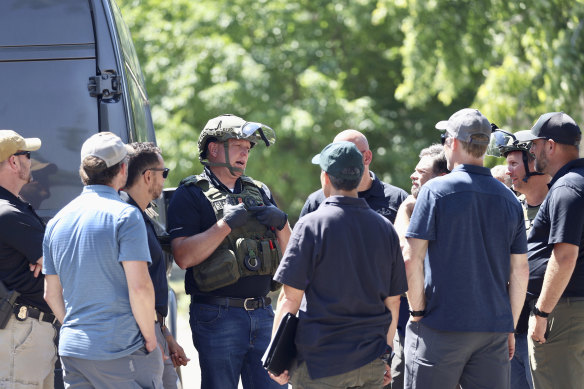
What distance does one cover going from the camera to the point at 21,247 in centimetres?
370

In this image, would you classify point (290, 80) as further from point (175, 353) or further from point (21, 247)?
point (21, 247)

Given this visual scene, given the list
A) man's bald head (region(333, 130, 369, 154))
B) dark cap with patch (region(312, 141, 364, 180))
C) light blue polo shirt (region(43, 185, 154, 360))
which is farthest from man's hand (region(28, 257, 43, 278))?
man's bald head (region(333, 130, 369, 154))

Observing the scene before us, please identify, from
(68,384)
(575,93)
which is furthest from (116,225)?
(575,93)

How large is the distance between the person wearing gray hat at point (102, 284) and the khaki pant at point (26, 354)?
0.31 m

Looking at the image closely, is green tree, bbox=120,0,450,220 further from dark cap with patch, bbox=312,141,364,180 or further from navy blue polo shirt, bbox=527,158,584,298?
dark cap with patch, bbox=312,141,364,180

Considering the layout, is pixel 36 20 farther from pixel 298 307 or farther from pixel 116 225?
pixel 298 307

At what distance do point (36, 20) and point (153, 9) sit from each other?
15.2 meters

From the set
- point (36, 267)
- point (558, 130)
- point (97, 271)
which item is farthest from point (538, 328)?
point (36, 267)

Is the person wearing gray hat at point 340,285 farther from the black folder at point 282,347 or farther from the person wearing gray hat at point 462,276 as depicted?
the person wearing gray hat at point 462,276

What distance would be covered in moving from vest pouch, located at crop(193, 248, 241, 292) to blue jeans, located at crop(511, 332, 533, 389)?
1825mm

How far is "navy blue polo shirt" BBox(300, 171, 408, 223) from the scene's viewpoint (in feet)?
16.5

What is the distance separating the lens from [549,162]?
180 inches

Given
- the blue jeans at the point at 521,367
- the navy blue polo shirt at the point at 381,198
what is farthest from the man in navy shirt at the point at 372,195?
the blue jeans at the point at 521,367

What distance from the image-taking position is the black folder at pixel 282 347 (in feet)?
11.3
